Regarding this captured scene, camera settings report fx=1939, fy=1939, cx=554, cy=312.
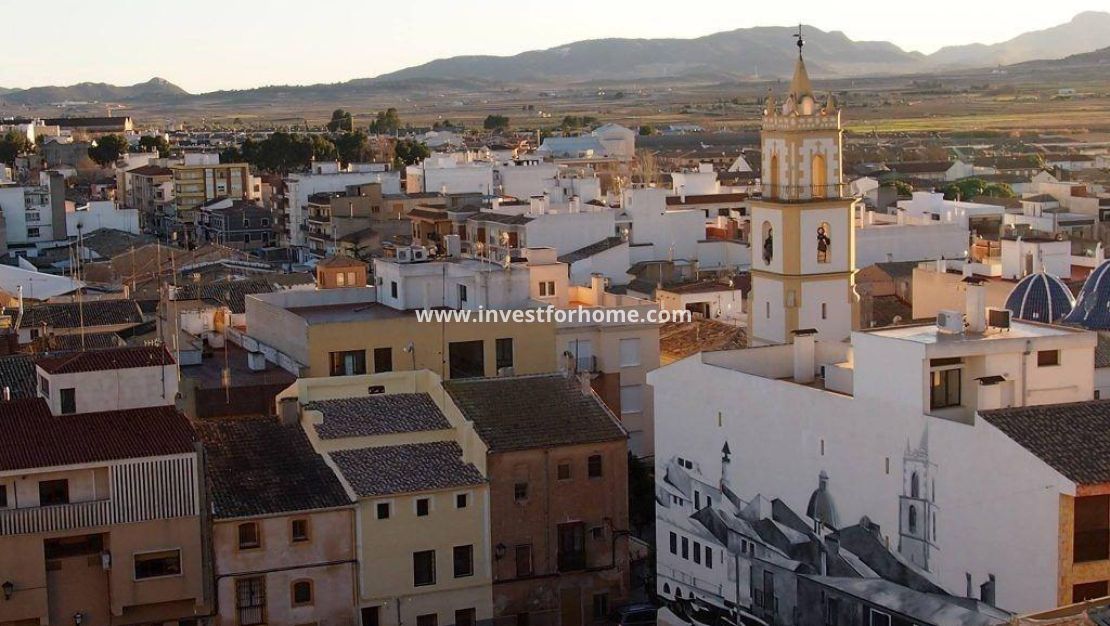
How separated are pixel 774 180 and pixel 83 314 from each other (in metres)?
15.7

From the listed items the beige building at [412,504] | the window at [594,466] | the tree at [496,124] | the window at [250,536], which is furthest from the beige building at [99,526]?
the tree at [496,124]

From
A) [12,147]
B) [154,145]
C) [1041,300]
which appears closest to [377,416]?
[1041,300]

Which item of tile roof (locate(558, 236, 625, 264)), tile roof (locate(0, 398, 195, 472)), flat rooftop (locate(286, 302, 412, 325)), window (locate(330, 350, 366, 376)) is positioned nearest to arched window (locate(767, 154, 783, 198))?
flat rooftop (locate(286, 302, 412, 325))

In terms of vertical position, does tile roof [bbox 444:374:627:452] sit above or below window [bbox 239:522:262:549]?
above

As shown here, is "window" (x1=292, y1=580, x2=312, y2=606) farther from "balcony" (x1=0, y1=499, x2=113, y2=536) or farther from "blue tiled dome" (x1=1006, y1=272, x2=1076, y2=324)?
"blue tiled dome" (x1=1006, y1=272, x2=1076, y2=324)

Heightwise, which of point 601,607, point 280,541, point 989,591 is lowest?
point 601,607

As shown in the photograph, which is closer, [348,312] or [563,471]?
[563,471]

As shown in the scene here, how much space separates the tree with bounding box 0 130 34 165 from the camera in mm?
103062

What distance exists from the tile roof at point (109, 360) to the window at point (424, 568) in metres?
4.20

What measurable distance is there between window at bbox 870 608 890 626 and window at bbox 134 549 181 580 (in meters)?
8.77

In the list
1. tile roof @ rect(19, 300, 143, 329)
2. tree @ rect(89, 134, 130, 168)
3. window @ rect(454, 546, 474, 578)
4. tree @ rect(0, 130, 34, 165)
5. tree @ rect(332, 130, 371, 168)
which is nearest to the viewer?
window @ rect(454, 546, 474, 578)

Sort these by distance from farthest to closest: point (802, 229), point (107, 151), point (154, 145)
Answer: point (154, 145) < point (107, 151) < point (802, 229)

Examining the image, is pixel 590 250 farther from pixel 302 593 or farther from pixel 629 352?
pixel 302 593

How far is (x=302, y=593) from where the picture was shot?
25.3m
